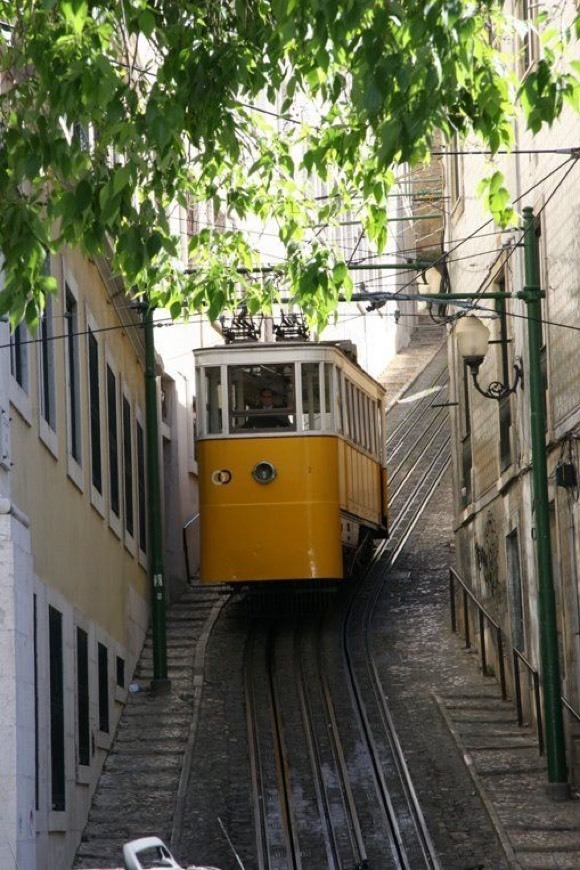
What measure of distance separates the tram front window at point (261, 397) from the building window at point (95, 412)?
4142 millimetres

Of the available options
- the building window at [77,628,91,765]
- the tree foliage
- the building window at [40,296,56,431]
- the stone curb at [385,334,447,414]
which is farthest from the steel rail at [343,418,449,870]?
the stone curb at [385,334,447,414]

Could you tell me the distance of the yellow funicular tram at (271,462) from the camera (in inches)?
909

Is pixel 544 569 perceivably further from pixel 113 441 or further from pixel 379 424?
pixel 379 424

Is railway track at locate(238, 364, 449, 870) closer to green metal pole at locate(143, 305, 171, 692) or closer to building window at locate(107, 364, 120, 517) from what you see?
green metal pole at locate(143, 305, 171, 692)

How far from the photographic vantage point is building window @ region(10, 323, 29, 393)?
13984mm

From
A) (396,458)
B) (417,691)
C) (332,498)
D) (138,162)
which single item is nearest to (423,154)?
(138,162)

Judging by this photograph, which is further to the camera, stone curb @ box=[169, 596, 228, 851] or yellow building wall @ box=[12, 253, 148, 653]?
stone curb @ box=[169, 596, 228, 851]

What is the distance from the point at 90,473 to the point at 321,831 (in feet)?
15.3

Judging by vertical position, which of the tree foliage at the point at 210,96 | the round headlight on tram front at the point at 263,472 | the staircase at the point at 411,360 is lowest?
the staircase at the point at 411,360

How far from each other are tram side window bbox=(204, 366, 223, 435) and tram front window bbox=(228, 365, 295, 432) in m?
0.15

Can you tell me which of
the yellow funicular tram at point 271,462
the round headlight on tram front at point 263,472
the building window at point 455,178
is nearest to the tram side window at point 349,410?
the yellow funicular tram at point 271,462

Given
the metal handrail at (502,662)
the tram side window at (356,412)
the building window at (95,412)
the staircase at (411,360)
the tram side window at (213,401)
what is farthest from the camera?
the staircase at (411,360)

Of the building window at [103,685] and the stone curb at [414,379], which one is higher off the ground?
the stone curb at [414,379]

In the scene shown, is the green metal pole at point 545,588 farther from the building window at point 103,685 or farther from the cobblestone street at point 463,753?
the building window at point 103,685
